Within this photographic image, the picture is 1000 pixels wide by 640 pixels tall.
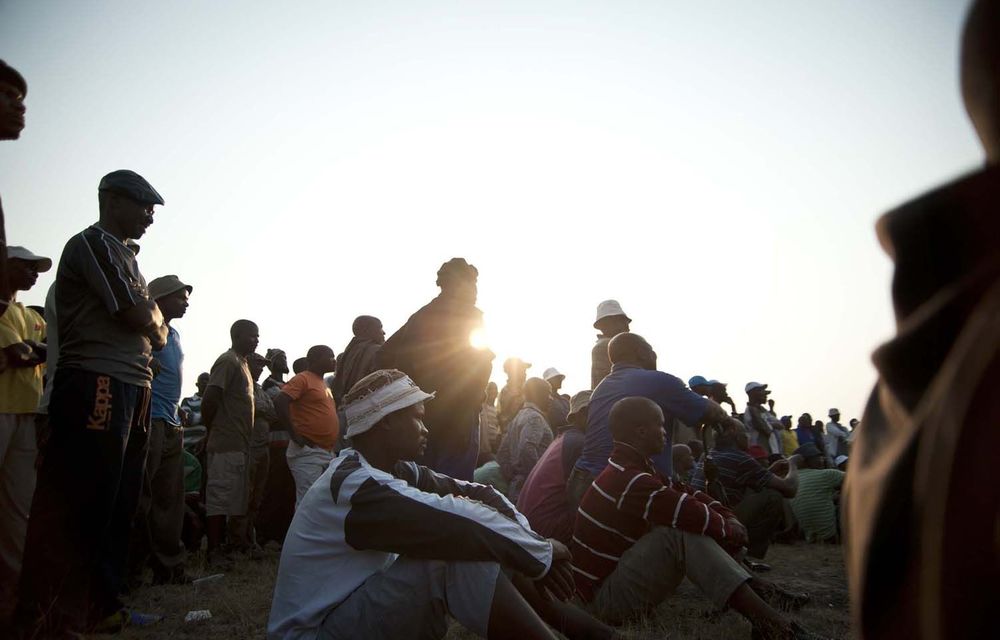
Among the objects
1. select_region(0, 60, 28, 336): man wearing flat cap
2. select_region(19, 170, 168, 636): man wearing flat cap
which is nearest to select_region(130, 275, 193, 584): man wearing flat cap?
select_region(19, 170, 168, 636): man wearing flat cap

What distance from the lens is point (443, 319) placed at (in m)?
4.88

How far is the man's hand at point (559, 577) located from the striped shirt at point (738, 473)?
161 inches

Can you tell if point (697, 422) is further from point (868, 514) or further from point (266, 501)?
point (266, 501)

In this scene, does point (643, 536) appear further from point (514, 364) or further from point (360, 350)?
point (514, 364)

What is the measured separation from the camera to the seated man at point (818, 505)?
8.76m

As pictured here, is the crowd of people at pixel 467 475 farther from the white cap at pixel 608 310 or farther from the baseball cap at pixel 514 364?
the baseball cap at pixel 514 364

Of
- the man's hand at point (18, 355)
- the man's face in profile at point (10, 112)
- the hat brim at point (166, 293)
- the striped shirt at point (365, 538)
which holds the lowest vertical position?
the striped shirt at point (365, 538)

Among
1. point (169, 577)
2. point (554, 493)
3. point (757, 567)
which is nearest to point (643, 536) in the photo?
point (554, 493)

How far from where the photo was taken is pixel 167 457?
233 inches

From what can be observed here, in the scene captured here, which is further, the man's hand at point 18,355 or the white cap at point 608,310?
the white cap at point 608,310

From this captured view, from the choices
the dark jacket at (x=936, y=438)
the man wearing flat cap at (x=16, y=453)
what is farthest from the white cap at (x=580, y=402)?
the dark jacket at (x=936, y=438)

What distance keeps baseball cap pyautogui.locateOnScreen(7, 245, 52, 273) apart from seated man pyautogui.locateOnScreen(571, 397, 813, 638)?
12.3 feet

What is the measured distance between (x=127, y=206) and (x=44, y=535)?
1.74m

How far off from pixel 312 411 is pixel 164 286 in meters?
2.05
